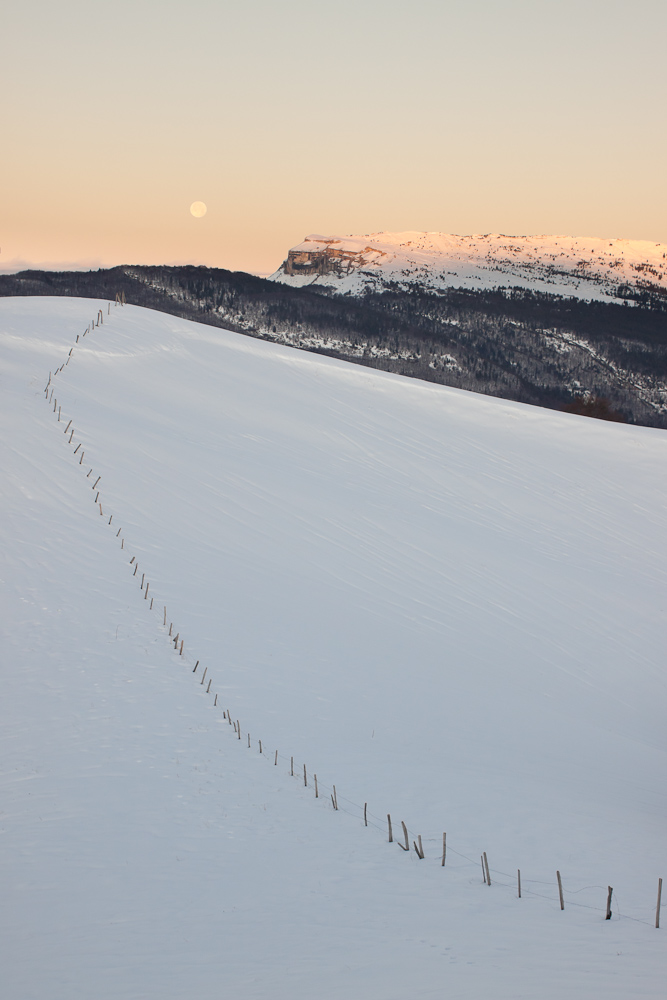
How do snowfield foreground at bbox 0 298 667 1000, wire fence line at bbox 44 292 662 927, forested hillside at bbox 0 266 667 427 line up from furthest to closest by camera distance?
forested hillside at bbox 0 266 667 427 → wire fence line at bbox 44 292 662 927 → snowfield foreground at bbox 0 298 667 1000

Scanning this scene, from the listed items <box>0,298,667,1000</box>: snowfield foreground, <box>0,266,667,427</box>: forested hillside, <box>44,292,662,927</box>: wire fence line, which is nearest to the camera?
<box>0,298,667,1000</box>: snowfield foreground

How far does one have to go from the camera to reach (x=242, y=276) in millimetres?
140750

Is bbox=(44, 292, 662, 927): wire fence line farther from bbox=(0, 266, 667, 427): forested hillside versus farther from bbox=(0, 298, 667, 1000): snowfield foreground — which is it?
bbox=(0, 266, 667, 427): forested hillside

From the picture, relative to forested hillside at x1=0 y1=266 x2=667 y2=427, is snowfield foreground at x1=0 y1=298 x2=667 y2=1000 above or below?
below

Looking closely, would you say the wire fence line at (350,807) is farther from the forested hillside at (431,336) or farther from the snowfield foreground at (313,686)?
the forested hillside at (431,336)

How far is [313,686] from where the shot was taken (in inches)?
454

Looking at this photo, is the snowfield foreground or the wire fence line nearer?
the snowfield foreground

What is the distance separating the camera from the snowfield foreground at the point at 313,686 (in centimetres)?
539

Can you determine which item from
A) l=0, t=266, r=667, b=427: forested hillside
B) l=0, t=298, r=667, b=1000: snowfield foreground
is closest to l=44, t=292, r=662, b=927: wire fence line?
l=0, t=298, r=667, b=1000: snowfield foreground

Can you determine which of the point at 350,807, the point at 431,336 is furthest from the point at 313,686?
the point at 431,336

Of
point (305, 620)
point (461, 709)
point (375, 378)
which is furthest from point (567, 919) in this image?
point (375, 378)

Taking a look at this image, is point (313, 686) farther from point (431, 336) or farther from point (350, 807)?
point (431, 336)

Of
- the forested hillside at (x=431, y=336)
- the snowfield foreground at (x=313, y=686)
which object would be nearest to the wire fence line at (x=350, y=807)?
the snowfield foreground at (x=313, y=686)

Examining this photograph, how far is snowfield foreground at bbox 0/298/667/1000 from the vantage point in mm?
5387
